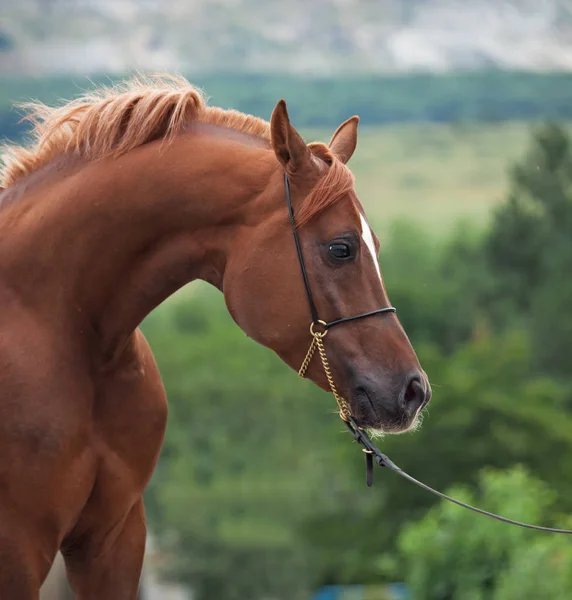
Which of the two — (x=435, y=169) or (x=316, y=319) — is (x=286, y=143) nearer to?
(x=316, y=319)

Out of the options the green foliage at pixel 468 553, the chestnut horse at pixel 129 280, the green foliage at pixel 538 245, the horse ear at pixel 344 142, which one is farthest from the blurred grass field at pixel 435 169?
the chestnut horse at pixel 129 280

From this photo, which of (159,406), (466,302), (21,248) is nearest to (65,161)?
(21,248)

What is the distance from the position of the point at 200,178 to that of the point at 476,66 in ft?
177

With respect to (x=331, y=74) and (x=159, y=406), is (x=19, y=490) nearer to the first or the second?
(x=159, y=406)

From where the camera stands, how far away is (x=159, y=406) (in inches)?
124

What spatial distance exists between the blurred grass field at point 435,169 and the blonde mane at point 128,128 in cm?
4574

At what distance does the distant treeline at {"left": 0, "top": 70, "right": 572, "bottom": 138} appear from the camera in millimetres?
52188

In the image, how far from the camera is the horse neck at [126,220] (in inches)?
117

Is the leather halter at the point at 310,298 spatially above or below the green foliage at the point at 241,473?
above

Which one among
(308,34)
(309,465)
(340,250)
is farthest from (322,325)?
(308,34)

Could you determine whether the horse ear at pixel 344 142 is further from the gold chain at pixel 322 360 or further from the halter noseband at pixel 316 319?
the gold chain at pixel 322 360

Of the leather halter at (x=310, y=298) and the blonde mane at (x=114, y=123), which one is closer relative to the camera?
the leather halter at (x=310, y=298)

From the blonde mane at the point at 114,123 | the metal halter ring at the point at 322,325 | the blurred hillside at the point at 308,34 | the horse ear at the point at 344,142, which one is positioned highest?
the blonde mane at the point at 114,123

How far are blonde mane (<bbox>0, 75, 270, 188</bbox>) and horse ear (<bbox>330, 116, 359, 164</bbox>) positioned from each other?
0.28 meters
